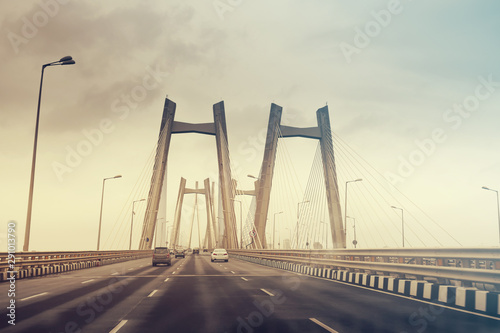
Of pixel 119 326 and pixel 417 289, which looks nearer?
pixel 119 326

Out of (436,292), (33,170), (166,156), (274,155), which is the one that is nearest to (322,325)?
(436,292)

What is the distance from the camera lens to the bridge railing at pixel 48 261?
21422 millimetres

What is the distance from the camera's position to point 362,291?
49.8 ft

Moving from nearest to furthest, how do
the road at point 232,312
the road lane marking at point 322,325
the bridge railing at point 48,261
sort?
the road lane marking at point 322,325
the road at point 232,312
the bridge railing at point 48,261

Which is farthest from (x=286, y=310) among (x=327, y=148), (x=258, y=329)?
(x=327, y=148)

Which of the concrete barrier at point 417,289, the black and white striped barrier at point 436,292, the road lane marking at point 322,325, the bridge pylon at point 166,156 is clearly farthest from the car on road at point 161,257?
the road lane marking at point 322,325

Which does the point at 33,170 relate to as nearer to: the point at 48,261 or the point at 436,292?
the point at 48,261

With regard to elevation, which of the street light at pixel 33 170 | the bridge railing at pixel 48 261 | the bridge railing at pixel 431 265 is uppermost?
the street light at pixel 33 170

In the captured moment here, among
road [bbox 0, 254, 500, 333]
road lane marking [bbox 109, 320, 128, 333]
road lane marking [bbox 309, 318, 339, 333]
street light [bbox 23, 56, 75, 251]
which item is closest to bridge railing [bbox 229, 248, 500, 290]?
road [bbox 0, 254, 500, 333]

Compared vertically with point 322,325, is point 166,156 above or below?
above

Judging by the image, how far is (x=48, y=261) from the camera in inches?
1077

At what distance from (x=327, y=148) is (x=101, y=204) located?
2337cm

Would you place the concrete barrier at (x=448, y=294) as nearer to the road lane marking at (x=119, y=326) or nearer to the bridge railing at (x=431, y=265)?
the bridge railing at (x=431, y=265)

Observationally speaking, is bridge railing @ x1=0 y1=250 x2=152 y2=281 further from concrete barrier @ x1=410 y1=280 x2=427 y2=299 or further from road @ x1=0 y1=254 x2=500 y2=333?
concrete barrier @ x1=410 y1=280 x2=427 y2=299
